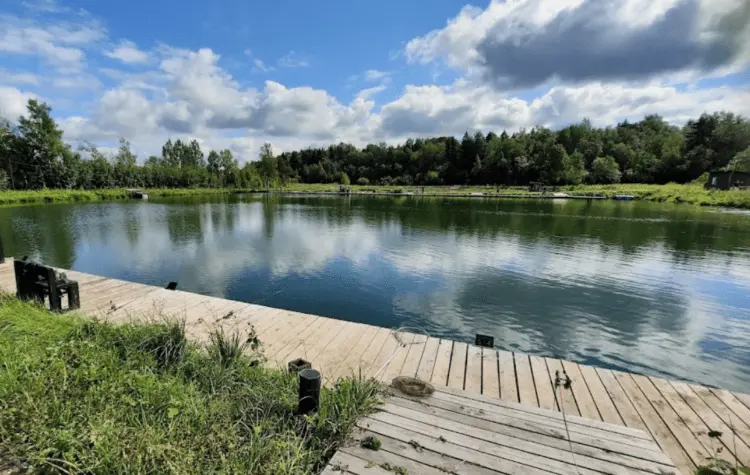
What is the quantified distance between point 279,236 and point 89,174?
4105 centimetres

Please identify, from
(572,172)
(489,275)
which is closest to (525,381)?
(489,275)

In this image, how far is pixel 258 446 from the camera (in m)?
2.26

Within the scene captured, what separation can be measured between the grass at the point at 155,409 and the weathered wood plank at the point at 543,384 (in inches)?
67.7

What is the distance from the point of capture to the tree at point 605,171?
61406 millimetres

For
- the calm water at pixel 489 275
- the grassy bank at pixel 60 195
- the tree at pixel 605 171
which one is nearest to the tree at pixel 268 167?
the grassy bank at pixel 60 195

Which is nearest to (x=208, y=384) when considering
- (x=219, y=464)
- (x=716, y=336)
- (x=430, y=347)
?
(x=219, y=464)

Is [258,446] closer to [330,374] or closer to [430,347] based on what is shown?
[330,374]

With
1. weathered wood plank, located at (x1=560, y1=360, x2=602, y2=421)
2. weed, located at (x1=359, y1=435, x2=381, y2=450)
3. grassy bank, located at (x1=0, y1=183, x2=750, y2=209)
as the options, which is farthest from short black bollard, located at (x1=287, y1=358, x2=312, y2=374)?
grassy bank, located at (x1=0, y1=183, x2=750, y2=209)

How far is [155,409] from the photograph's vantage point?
2.62 m

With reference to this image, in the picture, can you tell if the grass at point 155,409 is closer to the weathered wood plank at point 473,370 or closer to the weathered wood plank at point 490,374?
the weathered wood plank at point 473,370

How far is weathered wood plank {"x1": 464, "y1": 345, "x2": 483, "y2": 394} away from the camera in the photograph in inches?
142

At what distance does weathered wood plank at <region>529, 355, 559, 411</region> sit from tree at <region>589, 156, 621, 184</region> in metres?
70.7

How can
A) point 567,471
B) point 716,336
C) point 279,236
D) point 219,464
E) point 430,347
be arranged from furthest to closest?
point 279,236 → point 716,336 → point 430,347 → point 219,464 → point 567,471

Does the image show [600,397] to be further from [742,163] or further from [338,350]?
[742,163]
